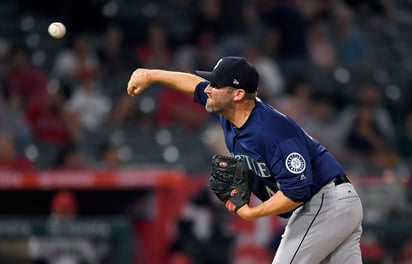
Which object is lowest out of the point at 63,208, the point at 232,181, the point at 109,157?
the point at 63,208

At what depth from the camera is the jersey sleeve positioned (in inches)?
213

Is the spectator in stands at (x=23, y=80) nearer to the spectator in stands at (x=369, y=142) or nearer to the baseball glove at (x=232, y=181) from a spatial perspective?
the spectator in stands at (x=369, y=142)

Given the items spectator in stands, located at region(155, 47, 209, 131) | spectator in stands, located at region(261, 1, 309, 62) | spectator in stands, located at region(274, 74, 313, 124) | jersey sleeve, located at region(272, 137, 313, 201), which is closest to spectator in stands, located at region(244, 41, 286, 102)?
spectator in stands, located at region(274, 74, 313, 124)

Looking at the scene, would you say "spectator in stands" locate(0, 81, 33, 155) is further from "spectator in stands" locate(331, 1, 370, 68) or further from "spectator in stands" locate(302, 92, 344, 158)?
"spectator in stands" locate(331, 1, 370, 68)

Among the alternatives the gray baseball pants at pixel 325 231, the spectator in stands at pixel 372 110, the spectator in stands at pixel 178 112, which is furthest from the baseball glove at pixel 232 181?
the spectator in stands at pixel 372 110

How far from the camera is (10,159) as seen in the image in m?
10.0

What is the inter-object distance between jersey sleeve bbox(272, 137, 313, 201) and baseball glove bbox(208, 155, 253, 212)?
0.67ft

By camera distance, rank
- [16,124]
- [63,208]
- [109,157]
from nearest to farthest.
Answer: [63,208], [109,157], [16,124]

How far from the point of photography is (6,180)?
9727 mm

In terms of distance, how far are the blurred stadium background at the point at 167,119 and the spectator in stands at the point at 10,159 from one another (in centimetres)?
2

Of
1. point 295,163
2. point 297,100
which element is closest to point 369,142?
point 297,100

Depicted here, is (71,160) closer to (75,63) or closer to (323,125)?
(75,63)

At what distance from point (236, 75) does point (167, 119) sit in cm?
591

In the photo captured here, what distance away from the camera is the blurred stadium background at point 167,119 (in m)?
9.80
